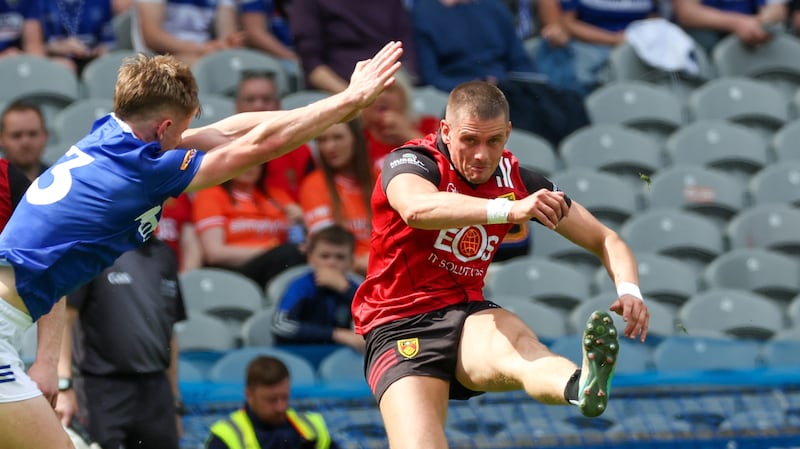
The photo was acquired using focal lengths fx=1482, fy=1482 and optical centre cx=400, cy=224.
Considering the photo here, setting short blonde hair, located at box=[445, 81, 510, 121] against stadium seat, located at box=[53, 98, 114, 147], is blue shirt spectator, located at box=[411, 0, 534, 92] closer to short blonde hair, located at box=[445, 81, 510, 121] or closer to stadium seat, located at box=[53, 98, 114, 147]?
stadium seat, located at box=[53, 98, 114, 147]

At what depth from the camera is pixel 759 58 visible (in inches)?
488

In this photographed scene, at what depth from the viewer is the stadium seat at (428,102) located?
35.7 feet

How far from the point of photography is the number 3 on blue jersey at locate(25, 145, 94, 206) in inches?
225

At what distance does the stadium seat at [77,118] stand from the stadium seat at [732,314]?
415cm

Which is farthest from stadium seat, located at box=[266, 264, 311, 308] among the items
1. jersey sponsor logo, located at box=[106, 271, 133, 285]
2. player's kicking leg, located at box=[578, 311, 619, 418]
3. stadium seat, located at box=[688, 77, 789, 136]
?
stadium seat, located at box=[688, 77, 789, 136]

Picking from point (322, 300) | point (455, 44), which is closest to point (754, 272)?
point (455, 44)

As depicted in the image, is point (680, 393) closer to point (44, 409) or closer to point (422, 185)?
point (422, 185)

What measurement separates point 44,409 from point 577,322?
4589 mm

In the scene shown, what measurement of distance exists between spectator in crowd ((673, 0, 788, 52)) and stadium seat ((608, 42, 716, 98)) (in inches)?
15.0

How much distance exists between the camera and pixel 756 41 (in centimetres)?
1231

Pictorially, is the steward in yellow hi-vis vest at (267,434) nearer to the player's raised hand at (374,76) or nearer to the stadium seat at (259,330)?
the stadium seat at (259,330)

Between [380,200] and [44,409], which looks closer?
[44,409]

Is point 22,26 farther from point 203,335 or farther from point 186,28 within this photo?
point 203,335

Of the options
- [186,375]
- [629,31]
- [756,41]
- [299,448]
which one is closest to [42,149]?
[186,375]
